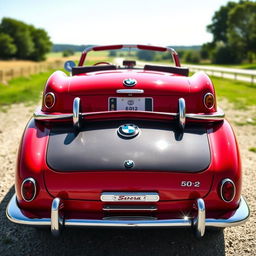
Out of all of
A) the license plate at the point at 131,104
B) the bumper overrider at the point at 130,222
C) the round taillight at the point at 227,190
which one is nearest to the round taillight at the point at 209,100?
the license plate at the point at 131,104

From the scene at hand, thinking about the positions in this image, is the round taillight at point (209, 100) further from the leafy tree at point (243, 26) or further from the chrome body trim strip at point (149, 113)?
the leafy tree at point (243, 26)

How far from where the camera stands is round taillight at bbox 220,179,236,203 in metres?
2.66

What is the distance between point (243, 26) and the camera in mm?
61062

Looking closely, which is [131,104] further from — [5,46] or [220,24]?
[220,24]

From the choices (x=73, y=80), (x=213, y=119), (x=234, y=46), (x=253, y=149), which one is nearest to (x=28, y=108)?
(x=253, y=149)

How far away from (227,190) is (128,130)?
36.6 inches

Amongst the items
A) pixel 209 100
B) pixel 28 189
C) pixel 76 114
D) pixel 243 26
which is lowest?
pixel 28 189

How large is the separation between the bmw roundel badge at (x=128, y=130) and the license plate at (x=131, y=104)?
256mm

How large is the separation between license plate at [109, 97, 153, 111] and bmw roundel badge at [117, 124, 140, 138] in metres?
0.26

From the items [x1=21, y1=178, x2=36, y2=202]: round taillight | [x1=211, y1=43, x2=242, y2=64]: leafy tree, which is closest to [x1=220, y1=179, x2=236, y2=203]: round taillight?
[x1=21, y1=178, x2=36, y2=202]: round taillight

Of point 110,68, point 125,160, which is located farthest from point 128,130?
point 110,68

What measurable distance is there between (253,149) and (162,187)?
430 cm

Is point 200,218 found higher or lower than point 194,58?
higher

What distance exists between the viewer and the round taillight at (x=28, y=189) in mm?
2658
